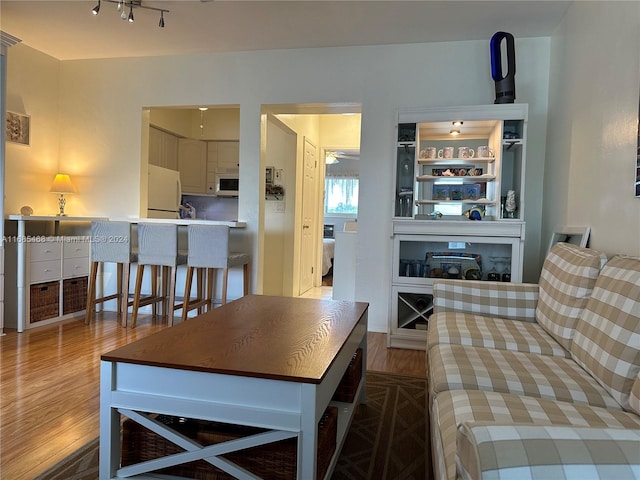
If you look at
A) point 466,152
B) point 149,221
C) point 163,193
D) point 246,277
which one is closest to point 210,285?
point 246,277

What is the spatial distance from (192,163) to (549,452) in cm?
632

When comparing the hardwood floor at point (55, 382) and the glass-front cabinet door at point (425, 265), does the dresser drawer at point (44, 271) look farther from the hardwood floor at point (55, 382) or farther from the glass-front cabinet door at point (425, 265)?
the glass-front cabinet door at point (425, 265)

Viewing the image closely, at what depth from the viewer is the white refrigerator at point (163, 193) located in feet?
15.7

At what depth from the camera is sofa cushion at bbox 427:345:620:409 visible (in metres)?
1.38

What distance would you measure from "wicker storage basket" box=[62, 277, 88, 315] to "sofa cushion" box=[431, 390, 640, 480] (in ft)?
12.5

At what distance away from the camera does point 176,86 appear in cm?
420

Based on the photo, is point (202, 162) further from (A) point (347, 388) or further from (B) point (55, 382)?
(A) point (347, 388)

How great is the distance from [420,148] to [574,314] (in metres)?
2.12

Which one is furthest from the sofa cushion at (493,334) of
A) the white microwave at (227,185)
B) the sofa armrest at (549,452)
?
the white microwave at (227,185)

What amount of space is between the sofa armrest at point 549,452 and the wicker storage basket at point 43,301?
3950 mm

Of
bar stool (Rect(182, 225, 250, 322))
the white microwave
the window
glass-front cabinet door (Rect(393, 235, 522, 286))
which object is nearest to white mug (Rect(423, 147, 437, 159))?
glass-front cabinet door (Rect(393, 235, 522, 286))

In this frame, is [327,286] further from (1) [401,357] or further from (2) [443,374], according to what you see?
(2) [443,374]

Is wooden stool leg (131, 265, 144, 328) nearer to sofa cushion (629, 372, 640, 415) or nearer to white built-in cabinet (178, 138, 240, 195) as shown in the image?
white built-in cabinet (178, 138, 240, 195)

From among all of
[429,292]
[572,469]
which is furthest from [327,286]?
[572,469]
